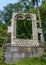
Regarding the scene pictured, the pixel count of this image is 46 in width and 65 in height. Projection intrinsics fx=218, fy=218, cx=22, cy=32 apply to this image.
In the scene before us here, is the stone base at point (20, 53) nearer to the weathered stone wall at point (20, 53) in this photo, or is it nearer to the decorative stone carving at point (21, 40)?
the weathered stone wall at point (20, 53)

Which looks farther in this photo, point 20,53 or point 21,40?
point 21,40

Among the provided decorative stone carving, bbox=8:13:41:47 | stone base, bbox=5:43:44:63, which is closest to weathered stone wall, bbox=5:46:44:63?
stone base, bbox=5:43:44:63

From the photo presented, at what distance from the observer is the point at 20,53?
32.5 ft

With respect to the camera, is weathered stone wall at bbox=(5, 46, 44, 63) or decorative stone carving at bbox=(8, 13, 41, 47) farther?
decorative stone carving at bbox=(8, 13, 41, 47)

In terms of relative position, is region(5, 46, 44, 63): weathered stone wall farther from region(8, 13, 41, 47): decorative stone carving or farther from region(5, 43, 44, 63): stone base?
region(8, 13, 41, 47): decorative stone carving

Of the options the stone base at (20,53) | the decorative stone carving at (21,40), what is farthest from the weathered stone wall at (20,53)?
the decorative stone carving at (21,40)

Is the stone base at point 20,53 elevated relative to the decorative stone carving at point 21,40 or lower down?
lower down

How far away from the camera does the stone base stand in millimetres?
9727

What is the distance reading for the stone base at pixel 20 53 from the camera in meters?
9.73

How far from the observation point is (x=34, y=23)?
10711mm

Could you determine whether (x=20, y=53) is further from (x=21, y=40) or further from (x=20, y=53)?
(x=21, y=40)

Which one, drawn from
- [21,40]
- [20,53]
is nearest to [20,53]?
[20,53]

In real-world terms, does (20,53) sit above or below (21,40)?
below

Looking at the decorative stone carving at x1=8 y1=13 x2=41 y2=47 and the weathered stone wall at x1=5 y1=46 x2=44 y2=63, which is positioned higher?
the decorative stone carving at x1=8 y1=13 x2=41 y2=47
